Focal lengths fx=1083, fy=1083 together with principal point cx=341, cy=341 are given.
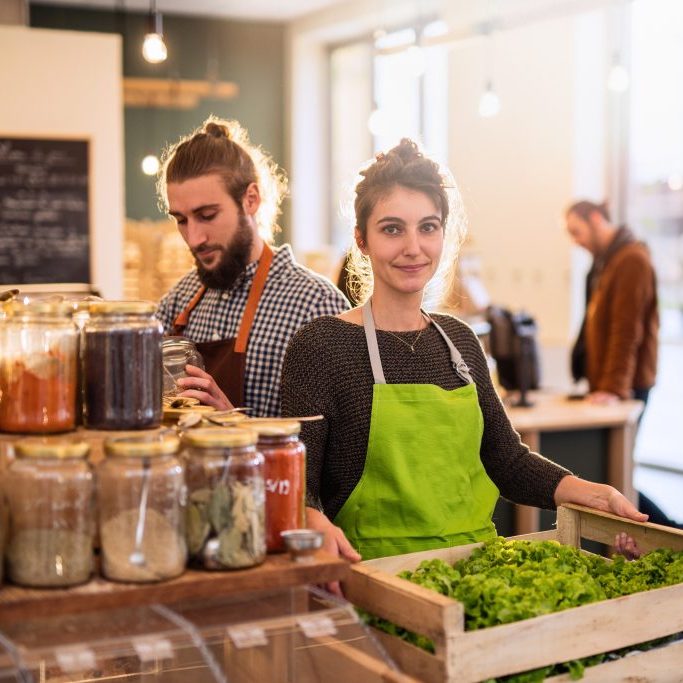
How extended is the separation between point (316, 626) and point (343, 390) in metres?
0.84

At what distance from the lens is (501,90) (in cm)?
826

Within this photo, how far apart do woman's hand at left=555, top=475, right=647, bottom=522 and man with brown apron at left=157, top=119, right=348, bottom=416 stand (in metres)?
0.80

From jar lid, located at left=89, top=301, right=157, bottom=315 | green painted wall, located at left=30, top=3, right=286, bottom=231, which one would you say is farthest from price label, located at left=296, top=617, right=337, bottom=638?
green painted wall, located at left=30, top=3, right=286, bottom=231

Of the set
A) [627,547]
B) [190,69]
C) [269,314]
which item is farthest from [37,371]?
[190,69]

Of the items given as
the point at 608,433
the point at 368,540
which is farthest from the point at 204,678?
the point at 608,433

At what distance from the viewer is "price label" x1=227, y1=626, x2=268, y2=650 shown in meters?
1.39

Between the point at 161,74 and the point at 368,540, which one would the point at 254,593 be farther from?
the point at 161,74

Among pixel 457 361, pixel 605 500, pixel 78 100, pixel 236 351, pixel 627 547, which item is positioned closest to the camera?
pixel 627 547

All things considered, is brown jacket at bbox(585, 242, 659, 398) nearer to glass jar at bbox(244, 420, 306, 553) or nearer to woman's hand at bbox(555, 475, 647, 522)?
woman's hand at bbox(555, 475, 647, 522)

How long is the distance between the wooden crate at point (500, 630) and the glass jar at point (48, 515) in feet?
1.70

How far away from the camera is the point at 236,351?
280 cm

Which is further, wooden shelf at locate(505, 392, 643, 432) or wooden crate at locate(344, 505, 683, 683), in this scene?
wooden shelf at locate(505, 392, 643, 432)

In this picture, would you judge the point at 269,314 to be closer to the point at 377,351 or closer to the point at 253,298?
the point at 253,298

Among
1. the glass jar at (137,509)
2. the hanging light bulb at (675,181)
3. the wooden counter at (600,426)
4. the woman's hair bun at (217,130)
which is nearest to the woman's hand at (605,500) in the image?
the glass jar at (137,509)
